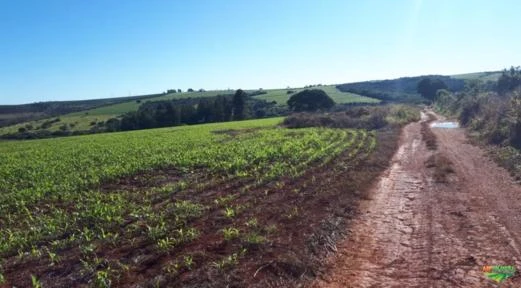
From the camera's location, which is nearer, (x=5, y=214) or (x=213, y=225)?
(x=213, y=225)

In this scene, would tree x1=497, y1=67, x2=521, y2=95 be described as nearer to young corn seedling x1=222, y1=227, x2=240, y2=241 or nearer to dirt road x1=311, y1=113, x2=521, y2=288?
dirt road x1=311, y1=113, x2=521, y2=288

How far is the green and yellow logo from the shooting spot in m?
7.05

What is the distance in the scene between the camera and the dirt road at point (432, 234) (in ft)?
24.0

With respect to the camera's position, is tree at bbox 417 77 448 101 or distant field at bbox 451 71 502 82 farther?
tree at bbox 417 77 448 101

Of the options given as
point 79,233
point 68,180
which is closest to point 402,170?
point 79,233

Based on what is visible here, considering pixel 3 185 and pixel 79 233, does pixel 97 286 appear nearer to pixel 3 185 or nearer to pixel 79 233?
pixel 79 233

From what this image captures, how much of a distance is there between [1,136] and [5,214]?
2794 inches

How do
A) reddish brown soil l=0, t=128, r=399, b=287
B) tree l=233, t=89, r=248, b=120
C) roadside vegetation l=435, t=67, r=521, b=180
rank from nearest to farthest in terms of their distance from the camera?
reddish brown soil l=0, t=128, r=399, b=287, roadside vegetation l=435, t=67, r=521, b=180, tree l=233, t=89, r=248, b=120

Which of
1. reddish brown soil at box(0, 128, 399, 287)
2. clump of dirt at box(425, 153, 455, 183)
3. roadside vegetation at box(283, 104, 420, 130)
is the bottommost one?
roadside vegetation at box(283, 104, 420, 130)

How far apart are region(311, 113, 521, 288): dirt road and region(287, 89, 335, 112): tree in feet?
232

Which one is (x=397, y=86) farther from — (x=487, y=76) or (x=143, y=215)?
(x=143, y=215)

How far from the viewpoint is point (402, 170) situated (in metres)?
18.0

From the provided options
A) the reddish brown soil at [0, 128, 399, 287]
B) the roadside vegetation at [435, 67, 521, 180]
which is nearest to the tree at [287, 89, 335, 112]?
the roadside vegetation at [435, 67, 521, 180]

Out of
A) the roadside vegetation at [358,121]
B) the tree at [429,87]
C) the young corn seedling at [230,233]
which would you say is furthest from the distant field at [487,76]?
the young corn seedling at [230,233]
